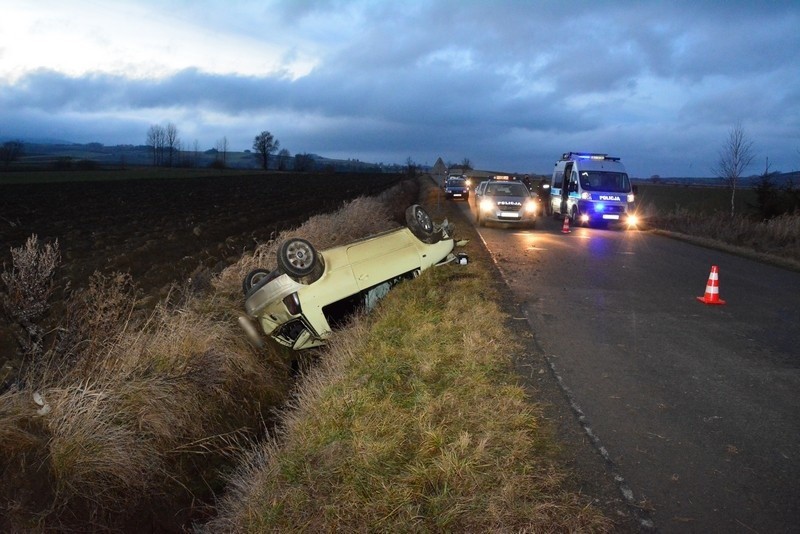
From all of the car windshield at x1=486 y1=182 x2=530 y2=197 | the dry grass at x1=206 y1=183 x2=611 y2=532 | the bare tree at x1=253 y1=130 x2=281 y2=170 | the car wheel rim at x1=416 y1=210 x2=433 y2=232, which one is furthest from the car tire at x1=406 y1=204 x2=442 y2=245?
the bare tree at x1=253 y1=130 x2=281 y2=170

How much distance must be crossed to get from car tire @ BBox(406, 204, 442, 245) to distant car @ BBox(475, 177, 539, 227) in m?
12.5

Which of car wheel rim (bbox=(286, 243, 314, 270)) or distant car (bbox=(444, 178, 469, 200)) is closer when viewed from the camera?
car wheel rim (bbox=(286, 243, 314, 270))

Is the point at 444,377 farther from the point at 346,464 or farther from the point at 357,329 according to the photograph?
the point at 357,329

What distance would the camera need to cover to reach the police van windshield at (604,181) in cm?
2264

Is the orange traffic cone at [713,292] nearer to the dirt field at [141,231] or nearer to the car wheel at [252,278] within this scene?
the car wheel at [252,278]

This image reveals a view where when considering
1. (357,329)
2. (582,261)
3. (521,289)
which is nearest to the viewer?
(357,329)

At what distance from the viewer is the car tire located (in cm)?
956

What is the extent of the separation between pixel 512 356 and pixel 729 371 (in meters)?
2.17

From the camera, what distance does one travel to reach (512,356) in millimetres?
6422

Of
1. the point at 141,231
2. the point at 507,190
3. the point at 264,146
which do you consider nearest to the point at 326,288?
the point at 141,231

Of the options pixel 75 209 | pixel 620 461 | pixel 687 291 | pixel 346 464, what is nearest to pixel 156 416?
pixel 346 464

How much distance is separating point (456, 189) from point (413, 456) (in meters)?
40.4

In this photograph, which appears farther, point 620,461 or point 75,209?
point 75,209

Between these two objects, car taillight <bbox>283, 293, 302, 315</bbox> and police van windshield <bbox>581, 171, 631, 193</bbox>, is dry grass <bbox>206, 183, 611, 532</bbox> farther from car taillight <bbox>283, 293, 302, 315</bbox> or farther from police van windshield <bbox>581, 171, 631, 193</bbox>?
police van windshield <bbox>581, 171, 631, 193</bbox>
